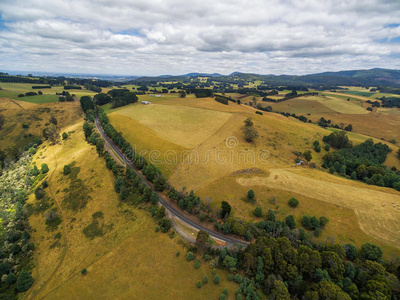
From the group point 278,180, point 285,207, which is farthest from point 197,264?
point 278,180

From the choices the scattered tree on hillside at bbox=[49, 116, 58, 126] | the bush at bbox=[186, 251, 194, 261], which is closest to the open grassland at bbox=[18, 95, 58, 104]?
the scattered tree on hillside at bbox=[49, 116, 58, 126]

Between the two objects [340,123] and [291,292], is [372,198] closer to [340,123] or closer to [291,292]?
[291,292]

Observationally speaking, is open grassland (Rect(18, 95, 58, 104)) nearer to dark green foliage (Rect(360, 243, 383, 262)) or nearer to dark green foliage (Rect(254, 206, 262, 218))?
dark green foliage (Rect(254, 206, 262, 218))

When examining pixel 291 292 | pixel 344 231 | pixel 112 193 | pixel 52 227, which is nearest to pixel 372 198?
pixel 344 231

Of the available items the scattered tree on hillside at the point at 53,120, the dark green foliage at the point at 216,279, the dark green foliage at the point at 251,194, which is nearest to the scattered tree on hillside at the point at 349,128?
the dark green foliage at the point at 251,194

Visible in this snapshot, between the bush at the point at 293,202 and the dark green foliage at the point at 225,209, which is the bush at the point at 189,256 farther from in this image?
the bush at the point at 293,202

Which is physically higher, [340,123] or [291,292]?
[340,123]

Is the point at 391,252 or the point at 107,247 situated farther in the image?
the point at 107,247

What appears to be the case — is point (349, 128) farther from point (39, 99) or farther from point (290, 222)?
point (39, 99)
